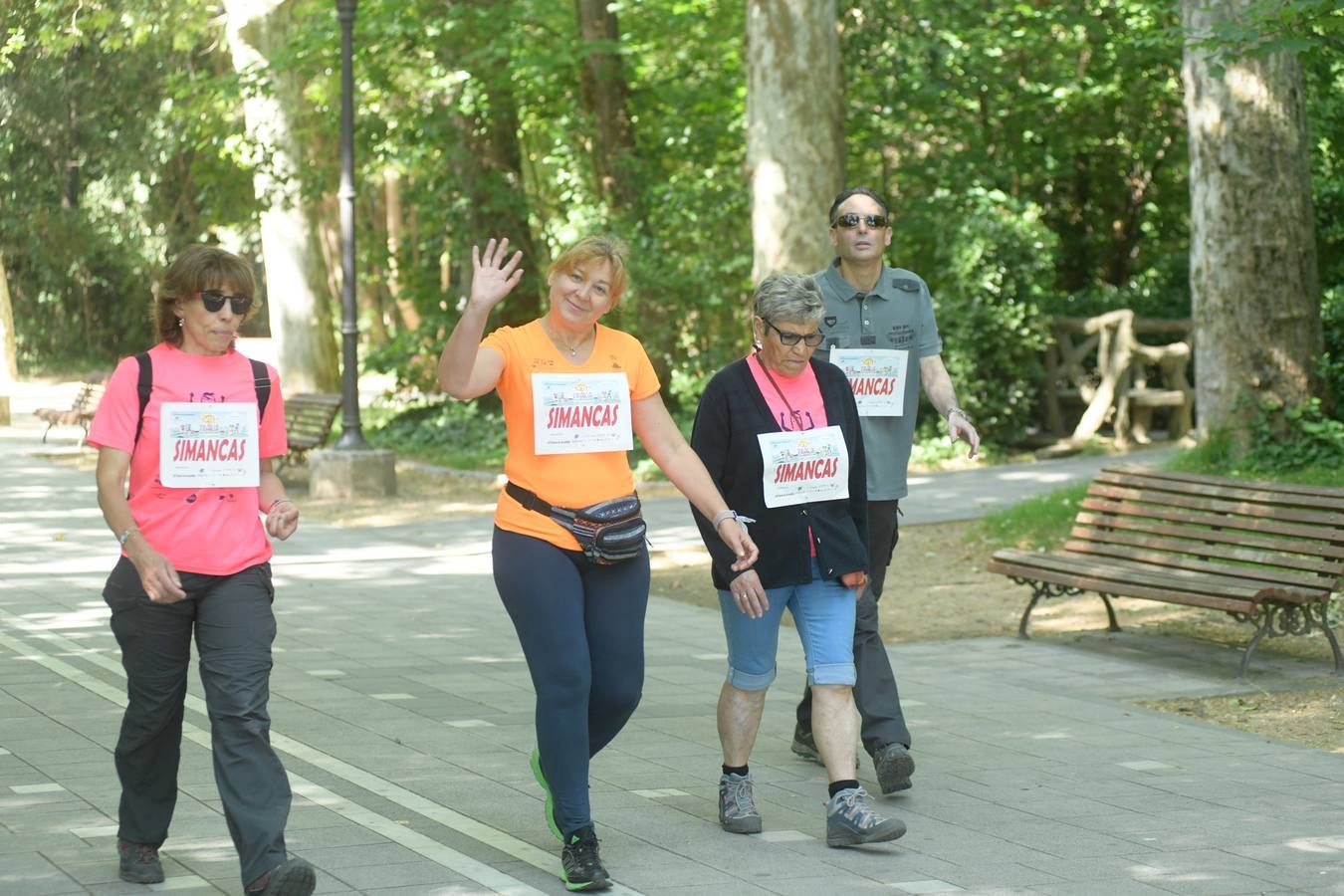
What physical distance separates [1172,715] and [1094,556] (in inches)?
85.6

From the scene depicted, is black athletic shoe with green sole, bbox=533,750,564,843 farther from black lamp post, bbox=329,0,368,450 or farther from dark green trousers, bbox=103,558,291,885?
black lamp post, bbox=329,0,368,450

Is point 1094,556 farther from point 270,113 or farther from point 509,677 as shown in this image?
point 270,113

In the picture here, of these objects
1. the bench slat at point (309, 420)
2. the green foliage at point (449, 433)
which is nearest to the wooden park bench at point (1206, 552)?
the bench slat at point (309, 420)

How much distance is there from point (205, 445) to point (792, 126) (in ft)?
34.3

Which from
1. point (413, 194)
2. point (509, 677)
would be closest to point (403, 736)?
point (509, 677)

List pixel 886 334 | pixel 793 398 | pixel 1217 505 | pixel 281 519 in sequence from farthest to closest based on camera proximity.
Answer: pixel 1217 505 < pixel 886 334 < pixel 793 398 < pixel 281 519

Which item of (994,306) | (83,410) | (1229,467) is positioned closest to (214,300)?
(1229,467)

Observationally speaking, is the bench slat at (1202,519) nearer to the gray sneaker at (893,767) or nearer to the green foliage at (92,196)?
the gray sneaker at (893,767)

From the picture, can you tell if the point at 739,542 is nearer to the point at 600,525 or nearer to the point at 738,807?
the point at 600,525

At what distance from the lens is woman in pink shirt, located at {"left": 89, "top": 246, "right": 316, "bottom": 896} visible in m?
5.00

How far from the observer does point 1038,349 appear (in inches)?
773

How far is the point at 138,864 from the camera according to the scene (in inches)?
208

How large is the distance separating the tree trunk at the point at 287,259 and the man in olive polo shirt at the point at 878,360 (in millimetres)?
20419

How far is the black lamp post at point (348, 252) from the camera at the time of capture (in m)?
17.3
